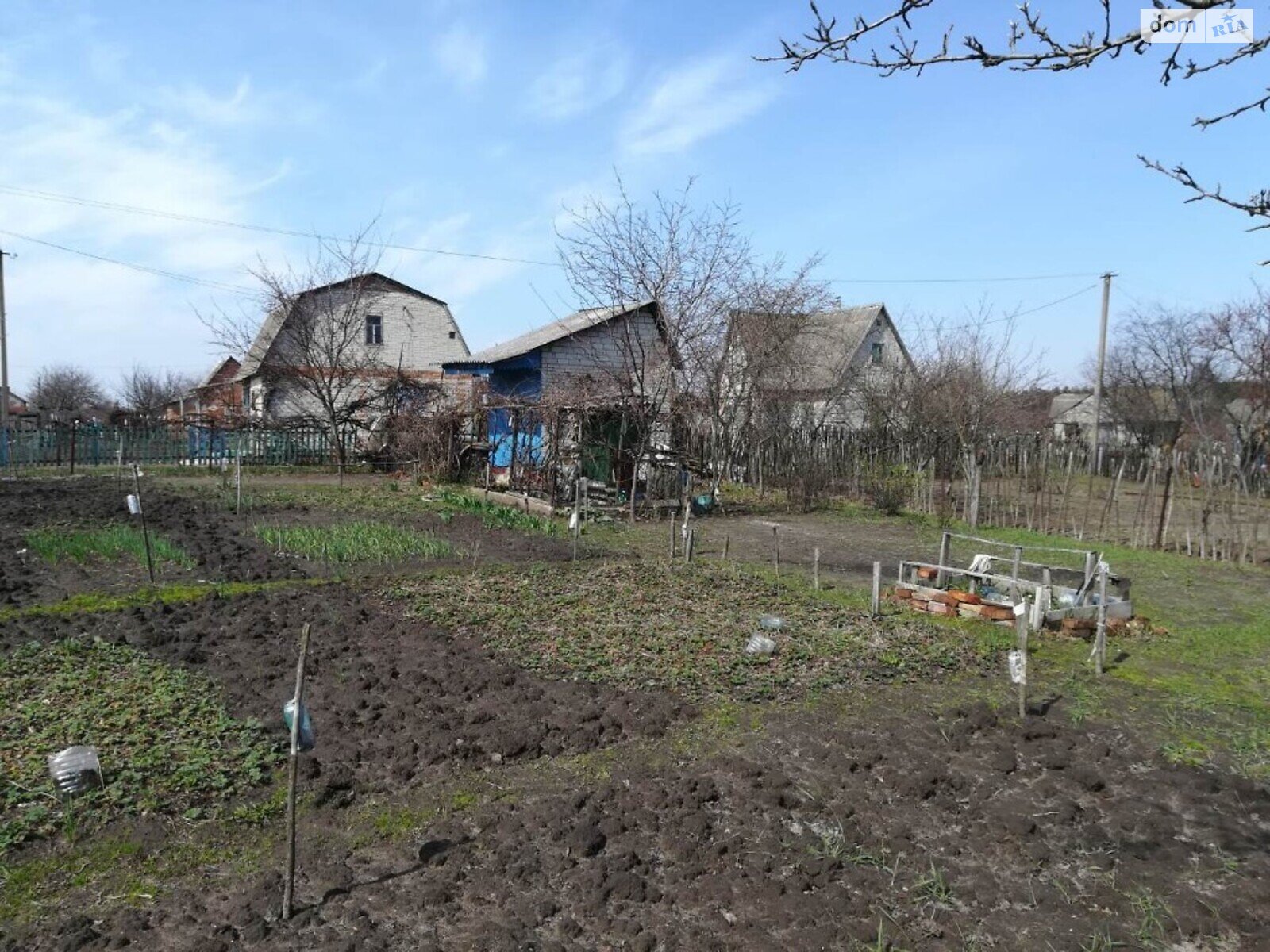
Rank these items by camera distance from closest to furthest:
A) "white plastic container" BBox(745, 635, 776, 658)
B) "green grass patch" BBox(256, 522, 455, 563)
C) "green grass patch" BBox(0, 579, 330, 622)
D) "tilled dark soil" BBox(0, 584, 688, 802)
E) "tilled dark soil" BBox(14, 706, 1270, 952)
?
"tilled dark soil" BBox(14, 706, 1270, 952) → "tilled dark soil" BBox(0, 584, 688, 802) → "white plastic container" BBox(745, 635, 776, 658) → "green grass patch" BBox(0, 579, 330, 622) → "green grass patch" BBox(256, 522, 455, 563)

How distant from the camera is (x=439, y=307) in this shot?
33.1 metres

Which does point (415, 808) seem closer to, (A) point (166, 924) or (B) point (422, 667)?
(A) point (166, 924)

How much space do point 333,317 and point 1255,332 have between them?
2771 cm

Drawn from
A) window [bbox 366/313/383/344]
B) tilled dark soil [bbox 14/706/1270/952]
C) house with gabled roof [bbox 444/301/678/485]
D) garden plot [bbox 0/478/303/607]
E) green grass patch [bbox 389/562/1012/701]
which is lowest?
tilled dark soil [bbox 14/706/1270/952]

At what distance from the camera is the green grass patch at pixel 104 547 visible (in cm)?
945

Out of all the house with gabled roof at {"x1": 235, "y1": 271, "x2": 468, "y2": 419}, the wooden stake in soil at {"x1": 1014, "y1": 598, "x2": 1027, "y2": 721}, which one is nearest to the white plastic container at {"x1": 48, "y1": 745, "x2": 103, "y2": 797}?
the wooden stake in soil at {"x1": 1014, "y1": 598, "x2": 1027, "y2": 721}

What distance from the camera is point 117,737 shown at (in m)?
4.71

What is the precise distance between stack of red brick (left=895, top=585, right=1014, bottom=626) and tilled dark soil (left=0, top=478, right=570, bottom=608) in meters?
4.28

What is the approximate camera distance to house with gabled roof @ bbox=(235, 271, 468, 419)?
27.3 meters

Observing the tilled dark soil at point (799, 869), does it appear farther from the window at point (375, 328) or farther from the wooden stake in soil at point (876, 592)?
the window at point (375, 328)

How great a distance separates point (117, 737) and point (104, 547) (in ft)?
19.2

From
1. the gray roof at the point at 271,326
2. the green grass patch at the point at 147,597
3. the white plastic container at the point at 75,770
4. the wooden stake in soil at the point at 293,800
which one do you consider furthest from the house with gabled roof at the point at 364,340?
the wooden stake in soil at the point at 293,800

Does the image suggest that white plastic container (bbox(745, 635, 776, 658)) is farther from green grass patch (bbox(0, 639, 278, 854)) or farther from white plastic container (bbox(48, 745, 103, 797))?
white plastic container (bbox(48, 745, 103, 797))

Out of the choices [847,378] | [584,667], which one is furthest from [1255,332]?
[584,667]
